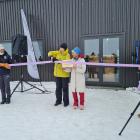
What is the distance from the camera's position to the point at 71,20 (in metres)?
10.8

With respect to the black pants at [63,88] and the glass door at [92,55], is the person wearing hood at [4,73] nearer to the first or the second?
the black pants at [63,88]

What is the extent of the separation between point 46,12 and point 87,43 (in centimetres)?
226

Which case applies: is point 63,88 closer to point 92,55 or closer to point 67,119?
point 67,119

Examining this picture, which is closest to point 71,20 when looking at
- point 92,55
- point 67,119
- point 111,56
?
point 92,55

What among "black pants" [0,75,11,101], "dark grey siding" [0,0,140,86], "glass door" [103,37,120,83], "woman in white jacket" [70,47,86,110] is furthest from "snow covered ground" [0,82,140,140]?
"dark grey siding" [0,0,140,86]

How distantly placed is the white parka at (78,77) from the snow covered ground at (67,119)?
548 mm

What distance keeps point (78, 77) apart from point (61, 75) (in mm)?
501

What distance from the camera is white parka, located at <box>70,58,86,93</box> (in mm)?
6520

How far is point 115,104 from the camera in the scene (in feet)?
23.9

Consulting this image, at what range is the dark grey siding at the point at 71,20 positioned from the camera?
973 cm

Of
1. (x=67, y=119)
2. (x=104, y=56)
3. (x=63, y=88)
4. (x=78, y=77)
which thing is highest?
(x=104, y=56)

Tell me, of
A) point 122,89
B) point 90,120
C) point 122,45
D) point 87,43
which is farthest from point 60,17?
point 90,120

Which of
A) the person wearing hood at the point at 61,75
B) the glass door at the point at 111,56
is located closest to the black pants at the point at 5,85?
the person wearing hood at the point at 61,75

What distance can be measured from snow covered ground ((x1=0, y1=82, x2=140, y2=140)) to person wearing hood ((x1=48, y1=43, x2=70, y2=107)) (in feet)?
0.90
